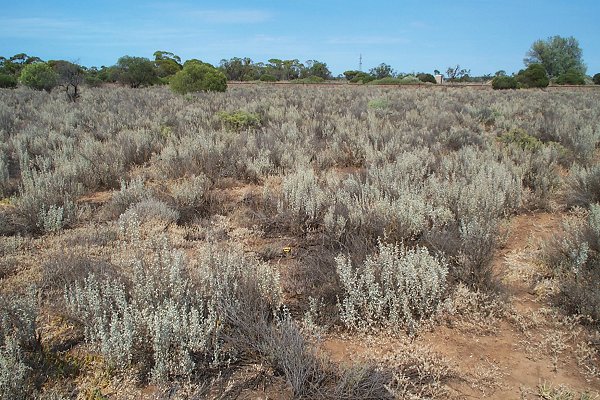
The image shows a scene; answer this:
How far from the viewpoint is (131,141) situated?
8562 millimetres

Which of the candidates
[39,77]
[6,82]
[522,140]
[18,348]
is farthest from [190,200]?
[6,82]

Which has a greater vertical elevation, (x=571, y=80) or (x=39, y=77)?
(x=571, y=80)

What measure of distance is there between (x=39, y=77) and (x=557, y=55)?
66.1 metres

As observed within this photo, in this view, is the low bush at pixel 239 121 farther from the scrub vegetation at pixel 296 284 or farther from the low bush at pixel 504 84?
the low bush at pixel 504 84

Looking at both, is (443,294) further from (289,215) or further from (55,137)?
(55,137)

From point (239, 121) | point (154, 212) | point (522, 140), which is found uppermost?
point (239, 121)

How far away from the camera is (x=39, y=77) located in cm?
2303

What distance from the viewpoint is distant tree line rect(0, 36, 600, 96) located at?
21141 mm

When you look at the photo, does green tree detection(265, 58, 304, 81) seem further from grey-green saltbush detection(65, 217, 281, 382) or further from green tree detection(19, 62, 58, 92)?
grey-green saltbush detection(65, 217, 281, 382)

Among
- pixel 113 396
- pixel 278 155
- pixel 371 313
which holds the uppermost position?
pixel 278 155

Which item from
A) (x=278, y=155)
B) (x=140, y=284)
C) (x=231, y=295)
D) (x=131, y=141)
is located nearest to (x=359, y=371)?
(x=231, y=295)

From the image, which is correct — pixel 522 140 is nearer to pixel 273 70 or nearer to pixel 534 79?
pixel 534 79

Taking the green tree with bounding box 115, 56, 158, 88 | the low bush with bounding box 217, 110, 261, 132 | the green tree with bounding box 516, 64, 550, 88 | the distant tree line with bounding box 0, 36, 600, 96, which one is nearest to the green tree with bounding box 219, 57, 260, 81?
the distant tree line with bounding box 0, 36, 600, 96

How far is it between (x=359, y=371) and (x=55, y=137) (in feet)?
29.4
